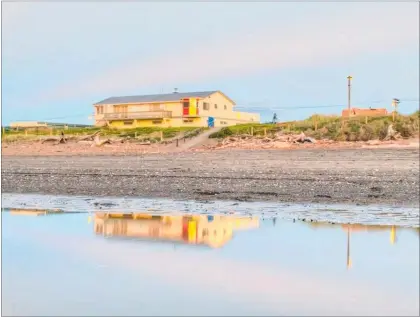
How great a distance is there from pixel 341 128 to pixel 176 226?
2326cm

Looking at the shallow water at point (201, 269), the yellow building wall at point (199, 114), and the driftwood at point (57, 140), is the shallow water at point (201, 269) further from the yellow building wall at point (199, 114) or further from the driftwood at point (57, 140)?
the yellow building wall at point (199, 114)

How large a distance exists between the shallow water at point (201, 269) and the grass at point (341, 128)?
20.4 metres

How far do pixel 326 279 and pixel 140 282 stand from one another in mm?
1690

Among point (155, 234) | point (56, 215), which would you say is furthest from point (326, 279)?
point (56, 215)

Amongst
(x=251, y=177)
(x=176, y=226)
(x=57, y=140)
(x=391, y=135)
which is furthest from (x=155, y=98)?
(x=176, y=226)

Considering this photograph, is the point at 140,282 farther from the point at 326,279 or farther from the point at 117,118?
the point at 117,118

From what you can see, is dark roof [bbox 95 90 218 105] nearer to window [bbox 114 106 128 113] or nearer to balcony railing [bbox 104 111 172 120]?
window [bbox 114 106 128 113]

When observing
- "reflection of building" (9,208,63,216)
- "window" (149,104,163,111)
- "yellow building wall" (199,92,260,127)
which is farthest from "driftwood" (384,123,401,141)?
"window" (149,104,163,111)

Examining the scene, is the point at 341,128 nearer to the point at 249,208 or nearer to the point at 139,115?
the point at 249,208

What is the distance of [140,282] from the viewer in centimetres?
565

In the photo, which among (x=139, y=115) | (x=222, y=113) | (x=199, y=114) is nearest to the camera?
(x=199, y=114)

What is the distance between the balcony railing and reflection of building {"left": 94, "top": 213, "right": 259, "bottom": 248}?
146ft

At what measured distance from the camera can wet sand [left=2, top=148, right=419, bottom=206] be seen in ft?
49.0

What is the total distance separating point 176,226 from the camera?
9.62 meters
